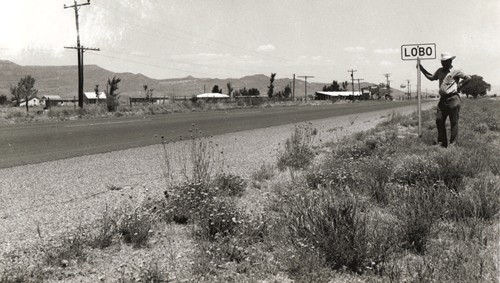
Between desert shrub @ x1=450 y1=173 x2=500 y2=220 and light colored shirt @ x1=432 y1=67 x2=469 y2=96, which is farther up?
light colored shirt @ x1=432 y1=67 x2=469 y2=96

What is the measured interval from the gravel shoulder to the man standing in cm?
391

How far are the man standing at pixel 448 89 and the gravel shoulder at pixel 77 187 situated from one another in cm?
391

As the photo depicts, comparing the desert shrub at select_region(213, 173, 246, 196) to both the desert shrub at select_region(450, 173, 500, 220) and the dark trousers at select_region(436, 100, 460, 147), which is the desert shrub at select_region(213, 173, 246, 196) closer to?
the desert shrub at select_region(450, 173, 500, 220)

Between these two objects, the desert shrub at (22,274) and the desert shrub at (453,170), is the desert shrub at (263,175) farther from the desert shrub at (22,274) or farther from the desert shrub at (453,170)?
the desert shrub at (22,274)

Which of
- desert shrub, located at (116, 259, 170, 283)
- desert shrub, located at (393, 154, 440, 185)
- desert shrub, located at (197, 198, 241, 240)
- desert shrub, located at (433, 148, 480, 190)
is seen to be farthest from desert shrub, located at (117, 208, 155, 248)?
desert shrub, located at (433, 148, 480, 190)

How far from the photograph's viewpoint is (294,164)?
10.6 meters

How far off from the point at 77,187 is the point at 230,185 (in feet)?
8.96

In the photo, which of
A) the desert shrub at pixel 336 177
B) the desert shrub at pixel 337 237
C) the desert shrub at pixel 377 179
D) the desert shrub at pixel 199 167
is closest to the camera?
the desert shrub at pixel 337 237

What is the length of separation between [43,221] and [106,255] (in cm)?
170

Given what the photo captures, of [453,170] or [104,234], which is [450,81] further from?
[104,234]

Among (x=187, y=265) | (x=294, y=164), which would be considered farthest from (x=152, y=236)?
(x=294, y=164)

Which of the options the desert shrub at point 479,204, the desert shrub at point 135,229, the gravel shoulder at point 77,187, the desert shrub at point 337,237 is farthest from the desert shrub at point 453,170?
the desert shrub at point 135,229

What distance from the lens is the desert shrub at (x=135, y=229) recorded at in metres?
5.42

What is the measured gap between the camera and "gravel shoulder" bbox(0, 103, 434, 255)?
6.16 m
